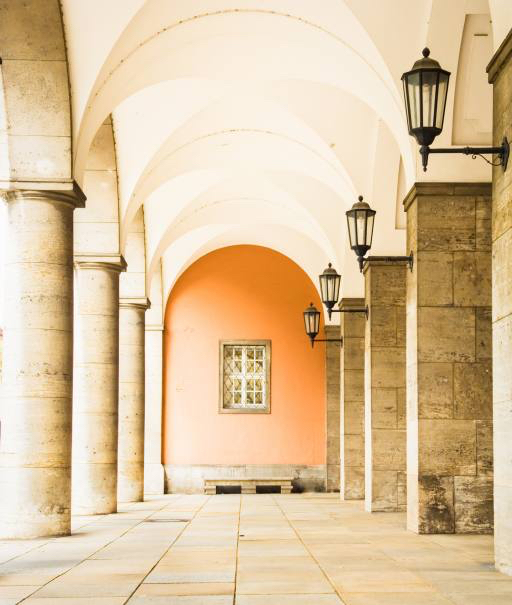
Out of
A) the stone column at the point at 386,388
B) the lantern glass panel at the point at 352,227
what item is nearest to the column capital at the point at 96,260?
the stone column at the point at 386,388

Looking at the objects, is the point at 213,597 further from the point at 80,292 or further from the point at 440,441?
the point at 80,292

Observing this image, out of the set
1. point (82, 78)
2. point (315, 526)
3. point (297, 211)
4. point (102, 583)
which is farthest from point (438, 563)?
point (297, 211)

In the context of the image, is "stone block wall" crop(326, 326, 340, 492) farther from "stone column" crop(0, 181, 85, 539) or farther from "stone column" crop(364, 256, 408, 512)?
"stone column" crop(0, 181, 85, 539)

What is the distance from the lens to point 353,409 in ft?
69.0

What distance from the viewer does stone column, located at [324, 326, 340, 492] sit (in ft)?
86.2

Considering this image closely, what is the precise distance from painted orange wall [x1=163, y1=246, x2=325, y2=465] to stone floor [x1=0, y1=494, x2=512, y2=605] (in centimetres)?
1211

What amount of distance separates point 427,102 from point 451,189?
385cm

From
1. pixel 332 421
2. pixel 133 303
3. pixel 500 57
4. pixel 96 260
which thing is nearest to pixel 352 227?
pixel 500 57

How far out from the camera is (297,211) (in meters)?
22.3

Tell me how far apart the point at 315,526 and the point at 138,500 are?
780cm

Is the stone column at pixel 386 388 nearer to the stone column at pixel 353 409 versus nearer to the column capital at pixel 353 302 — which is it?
the stone column at pixel 353 409

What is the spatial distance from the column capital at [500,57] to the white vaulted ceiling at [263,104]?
176mm

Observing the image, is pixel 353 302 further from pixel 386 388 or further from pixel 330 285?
pixel 386 388

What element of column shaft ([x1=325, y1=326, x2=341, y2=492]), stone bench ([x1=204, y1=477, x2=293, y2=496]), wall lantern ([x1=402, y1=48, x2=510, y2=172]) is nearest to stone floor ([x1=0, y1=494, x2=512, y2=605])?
wall lantern ([x1=402, y1=48, x2=510, y2=172])
